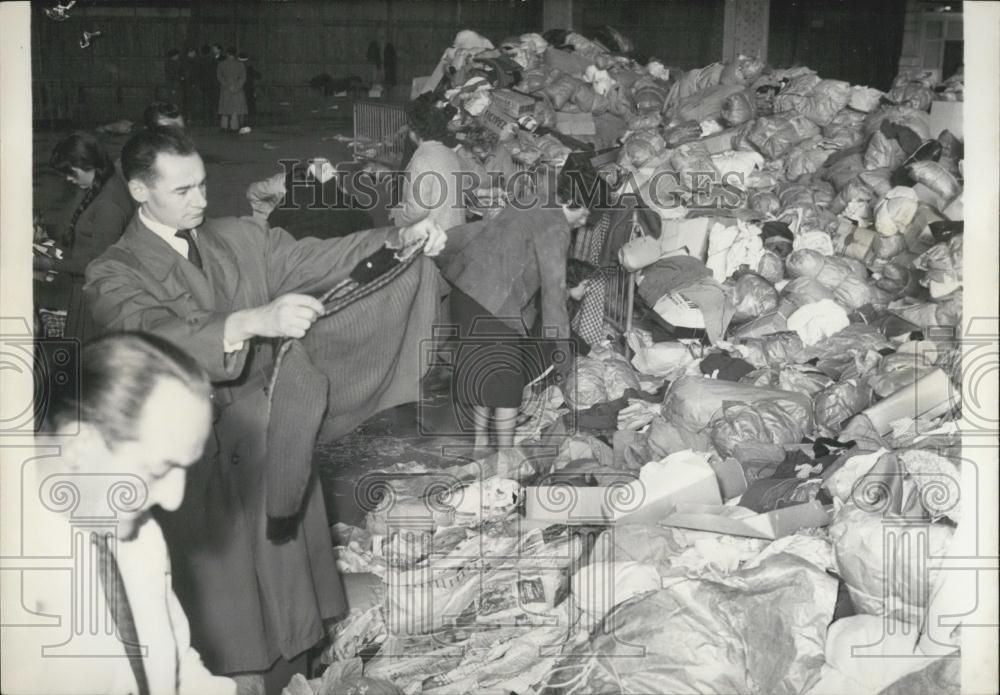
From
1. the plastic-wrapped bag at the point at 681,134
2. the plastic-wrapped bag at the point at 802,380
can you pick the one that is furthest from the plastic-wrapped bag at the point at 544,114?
the plastic-wrapped bag at the point at 802,380

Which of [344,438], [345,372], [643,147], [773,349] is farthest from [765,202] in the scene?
[345,372]

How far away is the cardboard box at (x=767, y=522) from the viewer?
153 inches

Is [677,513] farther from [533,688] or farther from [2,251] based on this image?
[2,251]

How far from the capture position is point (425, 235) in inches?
132

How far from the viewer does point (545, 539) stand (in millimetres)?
4070

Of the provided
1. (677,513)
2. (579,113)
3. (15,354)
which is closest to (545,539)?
(677,513)

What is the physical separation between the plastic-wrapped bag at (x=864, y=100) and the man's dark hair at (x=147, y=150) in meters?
4.76

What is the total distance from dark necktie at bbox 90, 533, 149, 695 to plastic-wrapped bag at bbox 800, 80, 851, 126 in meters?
5.01

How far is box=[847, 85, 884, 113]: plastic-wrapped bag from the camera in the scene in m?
6.66

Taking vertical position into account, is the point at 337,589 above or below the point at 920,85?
below

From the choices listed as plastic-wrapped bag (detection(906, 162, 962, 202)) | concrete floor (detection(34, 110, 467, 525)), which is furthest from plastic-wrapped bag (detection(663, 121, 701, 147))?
concrete floor (detection(34, 110, 467, 525))

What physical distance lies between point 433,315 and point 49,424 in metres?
1.17

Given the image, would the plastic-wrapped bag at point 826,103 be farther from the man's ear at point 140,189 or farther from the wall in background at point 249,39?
the man's ear at point 140,189

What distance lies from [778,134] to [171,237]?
13.9ft
